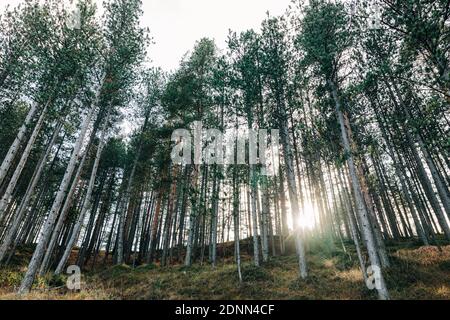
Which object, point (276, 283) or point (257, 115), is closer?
point (276, 283)

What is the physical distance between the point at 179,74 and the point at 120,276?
16.2 meters

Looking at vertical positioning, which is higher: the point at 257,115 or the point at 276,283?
the point at 257,115

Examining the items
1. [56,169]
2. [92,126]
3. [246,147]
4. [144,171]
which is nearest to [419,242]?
[246,147]

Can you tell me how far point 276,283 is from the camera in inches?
408

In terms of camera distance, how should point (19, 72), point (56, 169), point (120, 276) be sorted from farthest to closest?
point (56, 169) < point (120, 276) < point (19, 72)

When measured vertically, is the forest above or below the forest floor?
above

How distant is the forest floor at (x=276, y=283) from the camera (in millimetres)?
8641

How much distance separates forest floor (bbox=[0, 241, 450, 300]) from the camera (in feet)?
28.3

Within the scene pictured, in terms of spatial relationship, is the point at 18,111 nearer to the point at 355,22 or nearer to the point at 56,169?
the point at 56,169

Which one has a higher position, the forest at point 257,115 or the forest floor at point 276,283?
the forest at point 257,115

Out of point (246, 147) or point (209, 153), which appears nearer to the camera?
point (246, 147)

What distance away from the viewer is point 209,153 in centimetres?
1736
